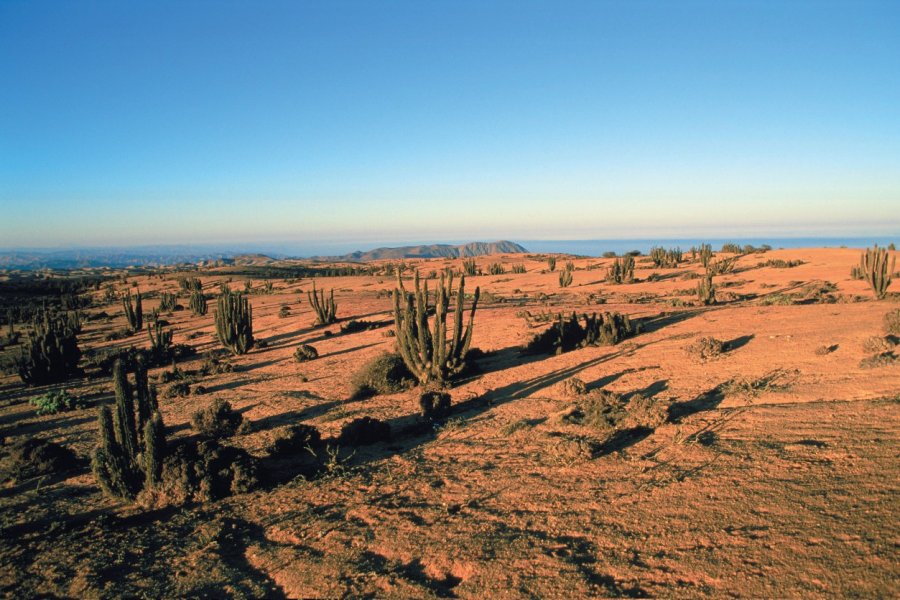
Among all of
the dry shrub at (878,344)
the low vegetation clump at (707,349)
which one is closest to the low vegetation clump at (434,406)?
the low vegetation clump at (707,349)

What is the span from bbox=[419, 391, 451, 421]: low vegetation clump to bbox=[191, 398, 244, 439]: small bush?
3.83 m

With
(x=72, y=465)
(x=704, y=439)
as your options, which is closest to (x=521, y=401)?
(x=704, y=439)

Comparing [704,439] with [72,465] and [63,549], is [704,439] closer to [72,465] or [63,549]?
[63,549]

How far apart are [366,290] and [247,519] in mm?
33485

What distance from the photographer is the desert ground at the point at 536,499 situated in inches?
189

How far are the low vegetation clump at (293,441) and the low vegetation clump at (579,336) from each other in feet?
25.8

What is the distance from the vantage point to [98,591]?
498 centimetres

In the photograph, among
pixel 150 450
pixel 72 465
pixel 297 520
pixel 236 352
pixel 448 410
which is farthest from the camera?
pixel 236 352

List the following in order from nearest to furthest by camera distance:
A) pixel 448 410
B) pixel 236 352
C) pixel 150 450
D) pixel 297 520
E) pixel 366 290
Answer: pixel 297 520, pixel 150 450, pixel 448 410, pixel 236 352, pixel 366 290

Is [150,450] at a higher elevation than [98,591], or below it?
higher

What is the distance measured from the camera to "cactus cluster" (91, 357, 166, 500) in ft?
23.7

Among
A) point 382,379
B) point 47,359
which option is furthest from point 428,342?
point 47,359

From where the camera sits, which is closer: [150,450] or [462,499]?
[462,499]

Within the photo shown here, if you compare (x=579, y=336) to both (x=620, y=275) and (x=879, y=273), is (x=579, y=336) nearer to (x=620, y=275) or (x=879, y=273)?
(x=879, y=273)
